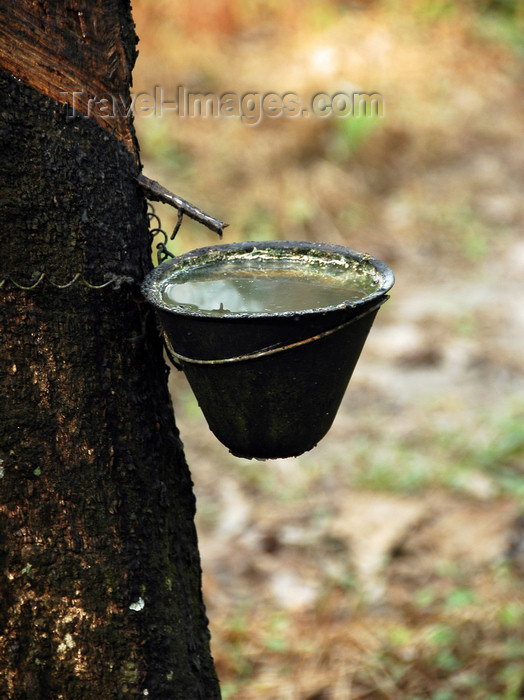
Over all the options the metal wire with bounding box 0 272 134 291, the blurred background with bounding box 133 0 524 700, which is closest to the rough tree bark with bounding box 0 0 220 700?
the metal wire with bounding box 0 272 134 291

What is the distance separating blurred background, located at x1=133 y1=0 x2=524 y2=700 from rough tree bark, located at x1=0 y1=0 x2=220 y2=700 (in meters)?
1.41

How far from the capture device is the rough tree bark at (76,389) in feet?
4.57

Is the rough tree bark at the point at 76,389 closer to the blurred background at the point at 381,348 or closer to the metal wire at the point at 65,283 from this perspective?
the metal wire at the point at 65,283

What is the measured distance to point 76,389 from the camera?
1.47 meters

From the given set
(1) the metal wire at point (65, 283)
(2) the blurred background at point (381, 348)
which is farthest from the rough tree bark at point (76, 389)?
(2) the blurred background at point (381, 348)

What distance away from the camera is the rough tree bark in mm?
1393

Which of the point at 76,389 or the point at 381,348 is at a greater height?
the point at 76,389

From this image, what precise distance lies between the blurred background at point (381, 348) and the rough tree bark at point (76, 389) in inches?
55.5

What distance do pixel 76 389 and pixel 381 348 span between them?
12.0ft

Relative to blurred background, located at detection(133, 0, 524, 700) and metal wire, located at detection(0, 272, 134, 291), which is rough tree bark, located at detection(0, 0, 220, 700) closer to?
metal wire, located at detection(0, 272, 134, 291)

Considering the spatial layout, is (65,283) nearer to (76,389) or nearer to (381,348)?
(76,389)

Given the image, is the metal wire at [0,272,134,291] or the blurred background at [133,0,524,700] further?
the blurred background at [133,0,524,700]

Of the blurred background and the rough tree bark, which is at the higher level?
the rough tree bark

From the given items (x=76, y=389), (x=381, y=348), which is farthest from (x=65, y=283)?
(x=381, y=348)
